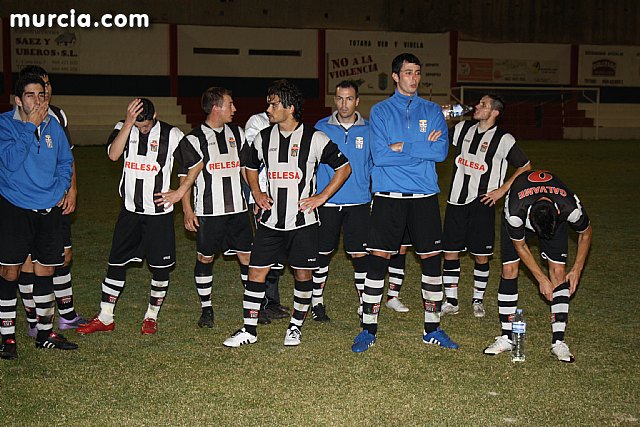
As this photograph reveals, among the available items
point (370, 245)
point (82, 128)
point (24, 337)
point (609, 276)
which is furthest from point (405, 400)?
point (82, 128)

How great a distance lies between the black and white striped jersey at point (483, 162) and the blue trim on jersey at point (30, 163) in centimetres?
348

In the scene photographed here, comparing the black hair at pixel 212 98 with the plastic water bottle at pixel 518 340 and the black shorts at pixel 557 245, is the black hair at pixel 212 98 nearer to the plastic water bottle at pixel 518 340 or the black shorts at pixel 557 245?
the black shorts at pixel 557 245

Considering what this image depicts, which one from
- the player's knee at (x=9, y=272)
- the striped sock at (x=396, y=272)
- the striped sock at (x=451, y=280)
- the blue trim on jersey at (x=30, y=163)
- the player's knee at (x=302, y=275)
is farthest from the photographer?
the striped sock at (x=396, y=272)

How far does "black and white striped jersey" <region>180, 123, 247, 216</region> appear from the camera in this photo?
652 centimetres

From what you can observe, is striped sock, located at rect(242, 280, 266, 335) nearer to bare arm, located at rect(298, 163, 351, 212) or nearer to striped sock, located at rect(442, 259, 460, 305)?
bare arm, located at rect(298, 163, 351, 212)

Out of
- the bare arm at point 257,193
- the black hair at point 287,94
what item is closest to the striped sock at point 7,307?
the bare arm at point 257,193

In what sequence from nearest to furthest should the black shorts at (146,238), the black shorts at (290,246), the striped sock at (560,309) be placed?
the striped sock at (560,309) → the black shorts at (290,246) → the black shorts at (146,238)

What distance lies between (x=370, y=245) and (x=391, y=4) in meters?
28.4

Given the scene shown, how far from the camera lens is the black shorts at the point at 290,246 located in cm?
608

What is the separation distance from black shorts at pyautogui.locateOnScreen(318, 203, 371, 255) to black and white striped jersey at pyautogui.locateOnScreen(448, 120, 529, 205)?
880mm

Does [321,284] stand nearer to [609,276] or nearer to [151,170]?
[151,170]

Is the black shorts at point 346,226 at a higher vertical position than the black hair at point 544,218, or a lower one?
lower

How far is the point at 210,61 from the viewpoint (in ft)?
101

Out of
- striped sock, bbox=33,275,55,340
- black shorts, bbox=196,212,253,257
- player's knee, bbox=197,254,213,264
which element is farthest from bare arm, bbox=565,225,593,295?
striped sock, bbox=33,275,55,340
